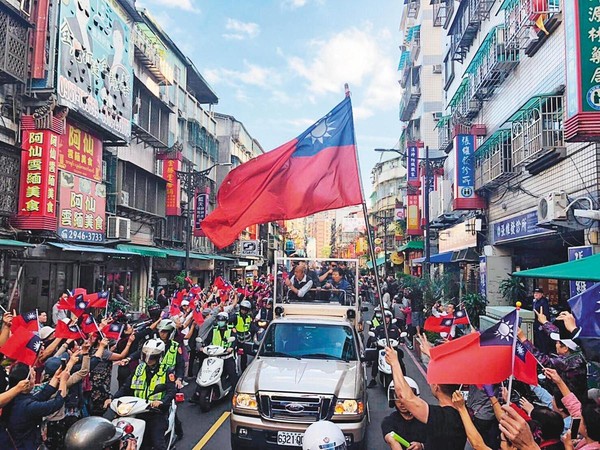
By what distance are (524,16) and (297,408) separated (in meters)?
13.2

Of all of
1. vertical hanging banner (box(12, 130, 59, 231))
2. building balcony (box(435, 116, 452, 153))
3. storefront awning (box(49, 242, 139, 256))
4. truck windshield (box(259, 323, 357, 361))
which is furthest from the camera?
building balcony (box(435, 116, 452, 153))

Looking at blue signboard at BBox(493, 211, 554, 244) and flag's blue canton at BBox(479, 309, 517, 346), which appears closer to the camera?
flag's blue canton at BBox(479, 309, 517, 346)

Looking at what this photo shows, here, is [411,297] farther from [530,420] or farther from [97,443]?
[97,443]

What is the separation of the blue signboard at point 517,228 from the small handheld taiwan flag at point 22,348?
12.0 m

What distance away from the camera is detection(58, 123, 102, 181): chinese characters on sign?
17.1 meters

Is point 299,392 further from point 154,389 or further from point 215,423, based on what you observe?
point 215,423

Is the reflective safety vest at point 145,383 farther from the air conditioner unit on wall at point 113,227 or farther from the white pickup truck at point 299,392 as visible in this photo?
the air conditioner unit on wall at point 113,227

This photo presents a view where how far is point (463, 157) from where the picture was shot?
19641 millimetres

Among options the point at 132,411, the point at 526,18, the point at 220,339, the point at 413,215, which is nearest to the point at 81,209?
the point at 220,339

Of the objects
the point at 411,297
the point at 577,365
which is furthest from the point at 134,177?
the point at 577,365

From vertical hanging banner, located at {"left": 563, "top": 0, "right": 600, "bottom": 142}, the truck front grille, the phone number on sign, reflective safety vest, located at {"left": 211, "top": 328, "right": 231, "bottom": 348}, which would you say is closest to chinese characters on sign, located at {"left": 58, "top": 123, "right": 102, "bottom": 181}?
the phone number on sign

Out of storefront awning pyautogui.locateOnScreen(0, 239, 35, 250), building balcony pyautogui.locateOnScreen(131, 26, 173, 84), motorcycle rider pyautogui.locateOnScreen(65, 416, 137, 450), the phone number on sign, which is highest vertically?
building balcony pyautogui.locateOnScreen(131, 26, 173, 84)

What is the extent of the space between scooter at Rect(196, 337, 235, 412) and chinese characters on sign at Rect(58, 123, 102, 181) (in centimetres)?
1031

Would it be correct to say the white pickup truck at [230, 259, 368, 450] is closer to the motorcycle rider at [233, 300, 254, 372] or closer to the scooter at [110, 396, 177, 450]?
the scooter at [110, 396, 177, 450]
